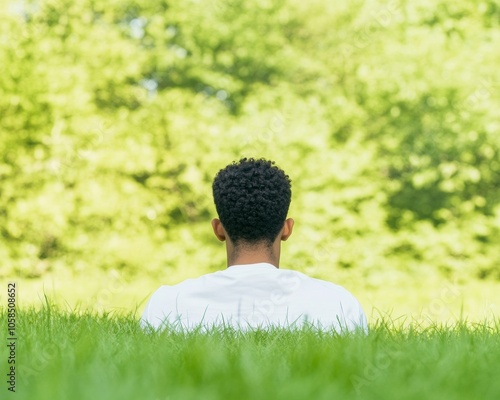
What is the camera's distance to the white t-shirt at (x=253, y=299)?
318cm

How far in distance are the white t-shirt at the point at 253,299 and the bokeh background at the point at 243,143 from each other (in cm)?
1318

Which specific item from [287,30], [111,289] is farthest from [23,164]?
[287,30]

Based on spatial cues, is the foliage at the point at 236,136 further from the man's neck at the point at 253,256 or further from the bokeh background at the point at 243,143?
the man's neck at the point at 253,256

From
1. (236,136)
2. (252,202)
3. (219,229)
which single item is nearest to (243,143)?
(236,136)

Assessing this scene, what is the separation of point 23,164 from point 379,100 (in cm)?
780

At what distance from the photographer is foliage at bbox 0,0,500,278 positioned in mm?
17078

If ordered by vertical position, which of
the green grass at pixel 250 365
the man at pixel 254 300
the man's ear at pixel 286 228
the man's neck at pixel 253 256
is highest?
the man's ear at pixel 286 228

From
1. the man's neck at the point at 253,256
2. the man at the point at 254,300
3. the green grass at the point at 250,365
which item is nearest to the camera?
the green grass at the point at 250,365

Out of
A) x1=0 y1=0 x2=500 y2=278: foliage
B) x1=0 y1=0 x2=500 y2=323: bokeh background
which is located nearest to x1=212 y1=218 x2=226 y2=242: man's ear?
x1=0 y1=0 x2=500 y2=323: bokeh background

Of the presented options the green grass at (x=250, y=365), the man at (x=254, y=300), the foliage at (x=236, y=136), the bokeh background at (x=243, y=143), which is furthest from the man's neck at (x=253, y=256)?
the foliage at (x=236, y=136)

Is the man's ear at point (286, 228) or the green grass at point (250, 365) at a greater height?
the man's ear at point (286, 228)

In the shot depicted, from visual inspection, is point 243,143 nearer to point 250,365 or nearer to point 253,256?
point 253,256

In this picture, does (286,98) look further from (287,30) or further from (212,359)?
(212,359)

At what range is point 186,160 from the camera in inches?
701
